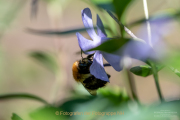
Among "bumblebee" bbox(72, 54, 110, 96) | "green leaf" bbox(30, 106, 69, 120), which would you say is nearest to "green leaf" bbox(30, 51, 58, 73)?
"bumblebee" bbox(72, 54, 110, 96)

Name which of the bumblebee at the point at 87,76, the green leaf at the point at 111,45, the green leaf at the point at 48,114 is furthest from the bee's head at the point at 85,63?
the green leaf at the point at 111,45

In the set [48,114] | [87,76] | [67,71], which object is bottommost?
Answer: [48,114]

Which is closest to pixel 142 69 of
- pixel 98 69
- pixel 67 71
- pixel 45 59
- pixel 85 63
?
pixel 98 69

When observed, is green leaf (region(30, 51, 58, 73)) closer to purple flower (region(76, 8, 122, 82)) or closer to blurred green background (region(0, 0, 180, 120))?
blurred green background (region(0, 0, 180, 120))

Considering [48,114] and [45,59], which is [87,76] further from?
[45,59]

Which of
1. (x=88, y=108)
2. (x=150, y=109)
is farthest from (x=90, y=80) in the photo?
(x=150, y=109)

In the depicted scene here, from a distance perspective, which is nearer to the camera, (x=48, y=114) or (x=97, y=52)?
(x=97, y=52)
